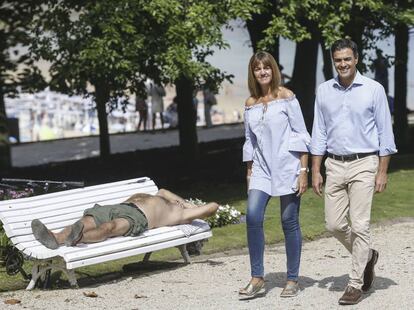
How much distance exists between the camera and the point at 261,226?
700 centimetres

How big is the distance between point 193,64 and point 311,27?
3.68m

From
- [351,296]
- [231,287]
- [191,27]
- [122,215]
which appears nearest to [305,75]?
[191,27]

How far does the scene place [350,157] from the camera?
6.85 m

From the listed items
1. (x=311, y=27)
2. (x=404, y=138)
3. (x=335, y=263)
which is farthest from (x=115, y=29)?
(x=404, y=138)

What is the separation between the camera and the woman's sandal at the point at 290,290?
23.3 ft

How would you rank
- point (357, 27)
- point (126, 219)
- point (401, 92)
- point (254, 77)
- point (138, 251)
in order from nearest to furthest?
1. point (254, 77)
2. point (138, 251)
3. point (126, 219)
4. point (357, 27)
5. point (401, 92)

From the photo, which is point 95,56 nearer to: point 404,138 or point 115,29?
point 115,29

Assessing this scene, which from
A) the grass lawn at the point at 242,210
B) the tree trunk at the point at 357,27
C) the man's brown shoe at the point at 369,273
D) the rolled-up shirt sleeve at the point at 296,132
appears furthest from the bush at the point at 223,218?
the tree trunk at the point at 357,27

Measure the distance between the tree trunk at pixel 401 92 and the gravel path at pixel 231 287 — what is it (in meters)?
12.7

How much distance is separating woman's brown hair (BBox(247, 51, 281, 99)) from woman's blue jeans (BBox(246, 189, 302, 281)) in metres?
0.77

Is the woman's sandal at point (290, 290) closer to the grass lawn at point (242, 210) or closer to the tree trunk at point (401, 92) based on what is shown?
the grass lawn at point (242, 210)

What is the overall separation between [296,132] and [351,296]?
1299mm

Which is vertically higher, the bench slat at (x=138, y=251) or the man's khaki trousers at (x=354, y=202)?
the man's khaki trousers at (x=354, y=202)

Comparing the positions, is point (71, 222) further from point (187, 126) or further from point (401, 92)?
point (401, 92)
